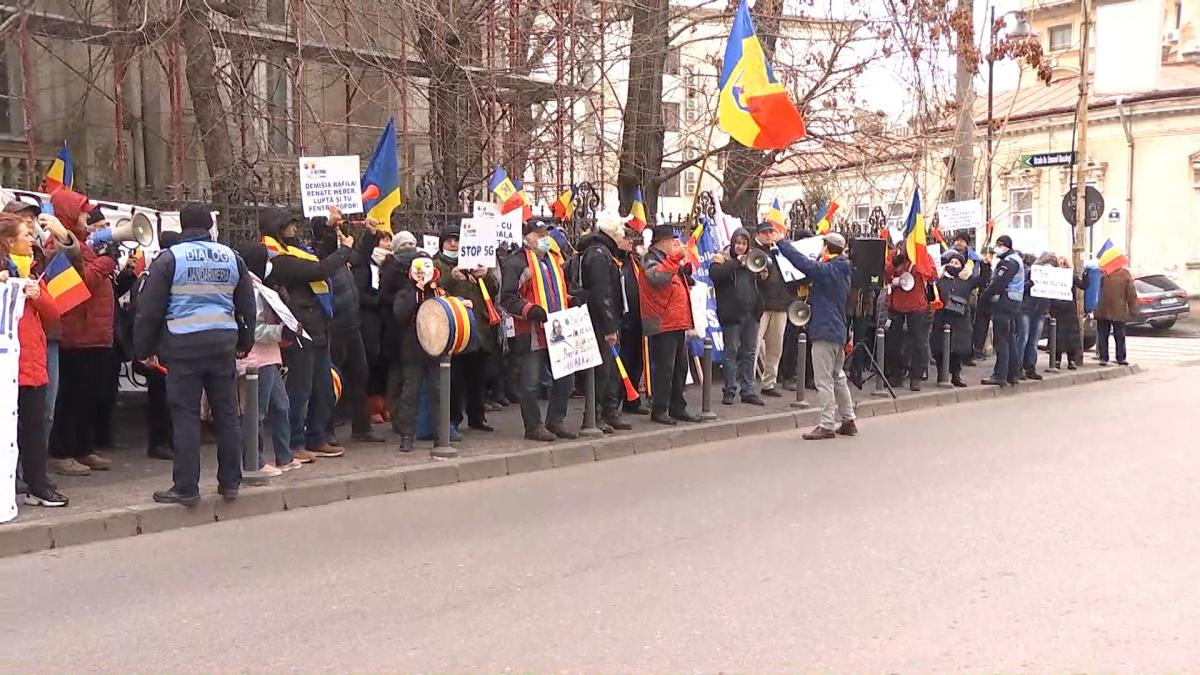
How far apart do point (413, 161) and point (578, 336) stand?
908 cm

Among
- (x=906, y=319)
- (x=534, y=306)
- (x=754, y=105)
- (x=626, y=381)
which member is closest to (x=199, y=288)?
(x=534, y=306)

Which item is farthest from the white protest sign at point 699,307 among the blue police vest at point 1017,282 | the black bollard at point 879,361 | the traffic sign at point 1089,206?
the traffic sign at point 1089,206

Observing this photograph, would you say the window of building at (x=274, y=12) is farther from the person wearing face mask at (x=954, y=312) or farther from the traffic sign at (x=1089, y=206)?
the traffic sign at (x=1089, y=206)

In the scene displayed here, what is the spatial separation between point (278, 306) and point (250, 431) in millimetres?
967

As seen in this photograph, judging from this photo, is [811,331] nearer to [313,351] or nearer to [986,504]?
[986,504]

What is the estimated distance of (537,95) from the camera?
55.6 feet

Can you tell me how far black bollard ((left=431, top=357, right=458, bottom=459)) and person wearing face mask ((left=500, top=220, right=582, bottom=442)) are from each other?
0.90 m

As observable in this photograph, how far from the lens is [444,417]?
8953mm

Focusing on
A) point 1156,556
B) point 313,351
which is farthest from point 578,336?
point 1156,556

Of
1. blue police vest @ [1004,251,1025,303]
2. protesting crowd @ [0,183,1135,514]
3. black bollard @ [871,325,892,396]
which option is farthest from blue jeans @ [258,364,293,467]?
blue police vest @ [1004,251,1025,303]

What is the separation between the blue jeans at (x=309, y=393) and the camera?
8391 millimetres

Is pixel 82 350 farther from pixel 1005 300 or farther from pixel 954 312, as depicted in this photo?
pixel 1005 300

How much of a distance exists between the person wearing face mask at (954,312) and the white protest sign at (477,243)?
729cm

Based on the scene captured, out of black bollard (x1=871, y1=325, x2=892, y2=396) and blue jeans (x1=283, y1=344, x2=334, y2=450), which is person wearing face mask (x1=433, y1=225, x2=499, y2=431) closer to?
blue jeans (x1=283, y1=344, x2=334, y2=450)
